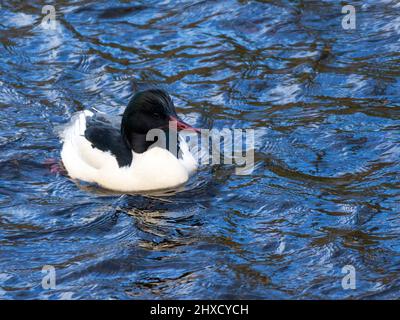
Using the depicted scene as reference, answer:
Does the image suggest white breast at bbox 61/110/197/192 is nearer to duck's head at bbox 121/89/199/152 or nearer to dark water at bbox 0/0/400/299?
dark water at bbox 0/0/400/299

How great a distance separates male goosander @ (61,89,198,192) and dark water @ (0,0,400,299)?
18cm

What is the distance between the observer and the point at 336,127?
1026 centimetres

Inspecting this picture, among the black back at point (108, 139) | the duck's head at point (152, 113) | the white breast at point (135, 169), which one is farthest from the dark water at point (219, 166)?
the duck's head at point (152, 113)

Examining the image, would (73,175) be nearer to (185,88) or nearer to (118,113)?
(118,113)

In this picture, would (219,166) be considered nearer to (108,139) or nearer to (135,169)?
(135,169)

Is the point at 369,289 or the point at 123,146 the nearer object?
the point at 369,289

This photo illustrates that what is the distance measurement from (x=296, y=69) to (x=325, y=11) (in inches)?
66.5

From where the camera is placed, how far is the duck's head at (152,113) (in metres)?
9.18

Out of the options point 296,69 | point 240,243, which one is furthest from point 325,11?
point 240,243

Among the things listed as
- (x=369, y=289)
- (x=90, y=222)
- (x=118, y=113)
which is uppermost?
(x=118, y=113)

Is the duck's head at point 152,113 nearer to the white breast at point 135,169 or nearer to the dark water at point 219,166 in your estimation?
the white breast at point 135,169

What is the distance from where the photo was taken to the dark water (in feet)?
25.5

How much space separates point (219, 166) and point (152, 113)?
108cm

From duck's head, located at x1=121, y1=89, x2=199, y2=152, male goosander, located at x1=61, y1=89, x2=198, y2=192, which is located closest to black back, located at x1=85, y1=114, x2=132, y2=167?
male goosander, located at x1=61, y1=89, x2=198, y2=192
